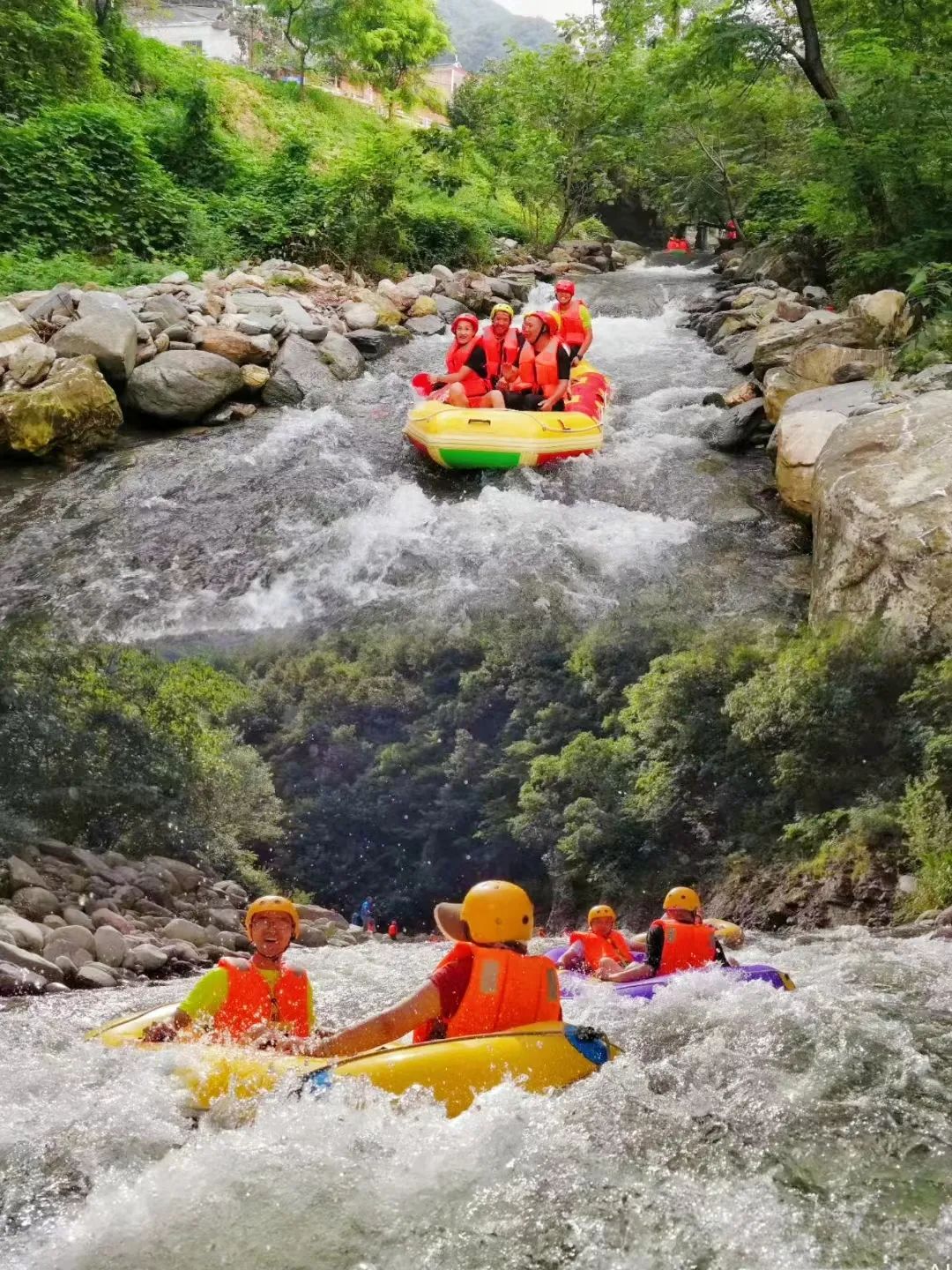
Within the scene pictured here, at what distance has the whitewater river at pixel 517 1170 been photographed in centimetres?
175

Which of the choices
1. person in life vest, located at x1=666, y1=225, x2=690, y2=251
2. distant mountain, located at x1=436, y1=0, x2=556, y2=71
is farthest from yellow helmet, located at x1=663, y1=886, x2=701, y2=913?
distant mountain, located at x1=436, y1=0, x2=556, y2=71

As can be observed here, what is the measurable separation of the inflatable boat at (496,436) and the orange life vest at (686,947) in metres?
3.24

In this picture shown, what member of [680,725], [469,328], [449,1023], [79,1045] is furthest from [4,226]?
[449,1023]

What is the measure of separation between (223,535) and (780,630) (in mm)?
3097

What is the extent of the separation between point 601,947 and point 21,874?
10.7 ft

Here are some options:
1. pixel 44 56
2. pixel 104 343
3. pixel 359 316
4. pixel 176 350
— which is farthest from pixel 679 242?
pixel 104 343

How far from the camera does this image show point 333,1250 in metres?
1.76

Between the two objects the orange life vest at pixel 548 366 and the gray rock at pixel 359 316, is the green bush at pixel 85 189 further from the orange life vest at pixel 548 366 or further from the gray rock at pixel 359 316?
the orange life vest at pixel 548 366

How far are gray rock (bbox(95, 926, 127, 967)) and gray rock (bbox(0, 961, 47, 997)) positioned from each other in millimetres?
509

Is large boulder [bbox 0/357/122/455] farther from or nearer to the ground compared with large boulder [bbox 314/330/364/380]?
nearer to the ground

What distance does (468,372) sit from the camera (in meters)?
6.96

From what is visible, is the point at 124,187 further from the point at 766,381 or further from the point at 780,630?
the point at 780,630

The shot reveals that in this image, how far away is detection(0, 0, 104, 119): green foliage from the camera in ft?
32.6

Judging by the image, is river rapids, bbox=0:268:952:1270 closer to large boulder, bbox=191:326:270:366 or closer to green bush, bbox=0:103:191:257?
large boulder, bbox=191:326:270:366
